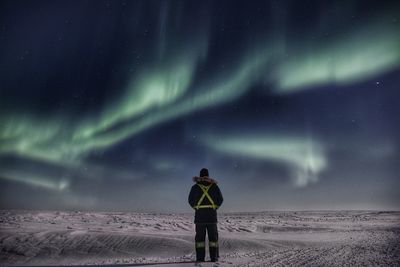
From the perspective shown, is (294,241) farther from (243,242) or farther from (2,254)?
(2,254)

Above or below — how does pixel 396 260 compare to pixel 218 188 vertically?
below

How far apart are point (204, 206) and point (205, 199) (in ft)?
0.58

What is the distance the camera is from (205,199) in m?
8.81

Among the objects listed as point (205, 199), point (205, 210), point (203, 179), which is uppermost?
point (203, 179)

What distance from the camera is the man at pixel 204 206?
8.49m

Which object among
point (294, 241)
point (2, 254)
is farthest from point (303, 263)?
point (2, 254)

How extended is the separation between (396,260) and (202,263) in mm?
4449

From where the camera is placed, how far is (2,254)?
29.1ft

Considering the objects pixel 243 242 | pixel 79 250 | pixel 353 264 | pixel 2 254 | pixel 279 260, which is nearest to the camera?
pixel 353 264

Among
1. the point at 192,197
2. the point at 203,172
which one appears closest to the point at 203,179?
the point at 203,172

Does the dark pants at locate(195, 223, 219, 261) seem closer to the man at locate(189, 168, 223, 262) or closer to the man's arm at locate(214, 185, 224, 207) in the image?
the man at locate(189, 168, 223, 262)

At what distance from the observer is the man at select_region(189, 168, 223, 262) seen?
849cm

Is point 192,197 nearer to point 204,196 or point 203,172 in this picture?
point 204,196

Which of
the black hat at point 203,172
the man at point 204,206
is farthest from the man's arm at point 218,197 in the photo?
the black hat at point 203,172
